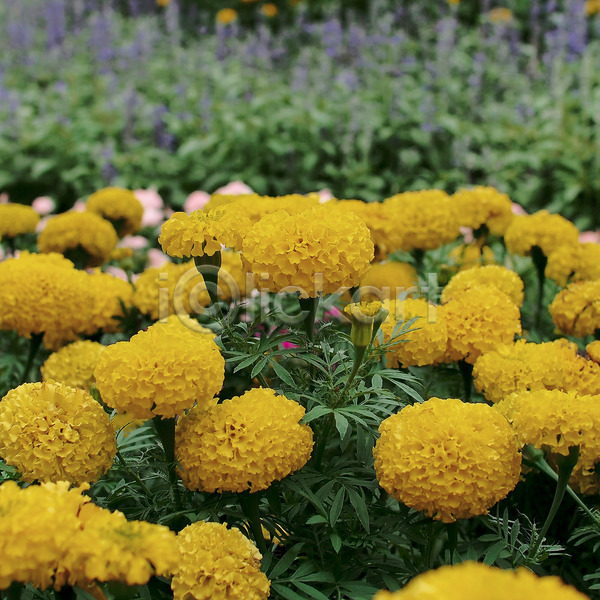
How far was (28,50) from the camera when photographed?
7.13 metres

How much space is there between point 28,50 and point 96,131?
80.8 inches

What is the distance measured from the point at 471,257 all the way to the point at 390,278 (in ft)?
1.64

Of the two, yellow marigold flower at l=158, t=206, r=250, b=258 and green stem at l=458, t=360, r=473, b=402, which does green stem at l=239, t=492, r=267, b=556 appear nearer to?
yellow marigold flower at l=158, t=206, r=250, b=258

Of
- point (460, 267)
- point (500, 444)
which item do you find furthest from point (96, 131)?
point (500, 444)

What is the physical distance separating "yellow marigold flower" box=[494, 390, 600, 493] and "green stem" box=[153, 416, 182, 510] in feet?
1.99

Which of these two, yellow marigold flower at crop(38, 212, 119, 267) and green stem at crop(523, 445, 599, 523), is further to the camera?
yellow marigold flower at crop(38, 212, 119, 267)

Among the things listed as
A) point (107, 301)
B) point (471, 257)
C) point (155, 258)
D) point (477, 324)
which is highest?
point (477, 324)

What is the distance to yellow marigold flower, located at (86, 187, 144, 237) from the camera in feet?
8.29

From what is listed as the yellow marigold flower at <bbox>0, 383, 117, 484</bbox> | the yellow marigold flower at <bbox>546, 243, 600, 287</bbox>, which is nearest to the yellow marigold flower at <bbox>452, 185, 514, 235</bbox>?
the yellow marigold flower at <bbox>546, 243, 600, 287</bbox>

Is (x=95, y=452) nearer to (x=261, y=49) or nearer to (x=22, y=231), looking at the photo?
(x=22, y=231)

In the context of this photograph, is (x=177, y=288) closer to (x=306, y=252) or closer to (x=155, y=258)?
(x=306, y=252)

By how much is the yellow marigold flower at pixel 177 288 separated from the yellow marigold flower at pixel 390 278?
13.7 inches

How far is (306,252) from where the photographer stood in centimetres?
130

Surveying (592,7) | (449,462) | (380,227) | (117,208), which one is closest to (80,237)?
(117,208)
